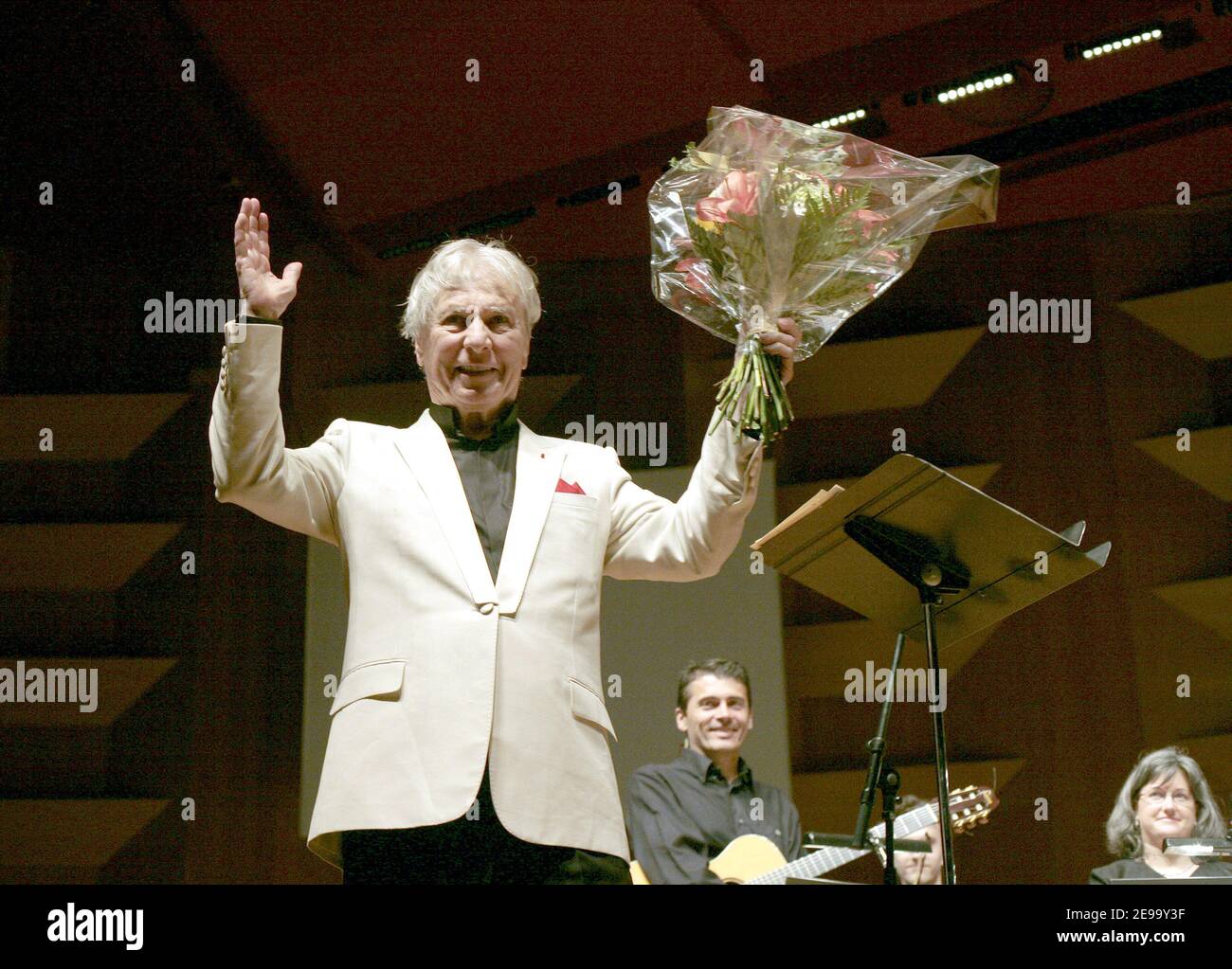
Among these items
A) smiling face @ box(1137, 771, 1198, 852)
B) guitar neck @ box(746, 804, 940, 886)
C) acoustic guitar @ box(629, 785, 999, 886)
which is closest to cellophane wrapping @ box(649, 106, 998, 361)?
guitar neck @ box(746, 804, 940, 886)

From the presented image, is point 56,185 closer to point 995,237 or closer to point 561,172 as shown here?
point 561,172

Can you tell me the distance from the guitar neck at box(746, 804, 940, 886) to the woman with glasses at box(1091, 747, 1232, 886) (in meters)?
0.44

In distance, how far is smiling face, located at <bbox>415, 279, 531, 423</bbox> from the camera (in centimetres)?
223

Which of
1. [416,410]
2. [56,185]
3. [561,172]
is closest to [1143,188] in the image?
[561,172]

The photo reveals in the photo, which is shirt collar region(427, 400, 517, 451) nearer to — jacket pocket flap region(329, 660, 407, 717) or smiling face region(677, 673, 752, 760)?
jacket pocket flap region(329, 660, 407, 717)

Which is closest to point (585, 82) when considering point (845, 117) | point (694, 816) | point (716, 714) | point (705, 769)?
point (845, 117)

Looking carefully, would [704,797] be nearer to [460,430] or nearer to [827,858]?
[827,858]

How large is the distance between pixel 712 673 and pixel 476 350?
202 cm

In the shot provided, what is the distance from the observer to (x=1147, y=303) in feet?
16.1

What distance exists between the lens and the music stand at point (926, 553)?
7.91ft

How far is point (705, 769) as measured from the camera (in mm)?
3932

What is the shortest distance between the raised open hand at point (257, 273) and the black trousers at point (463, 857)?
0.77 metres

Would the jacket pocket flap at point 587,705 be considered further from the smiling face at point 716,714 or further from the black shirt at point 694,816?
the smiling face at point 716,714
